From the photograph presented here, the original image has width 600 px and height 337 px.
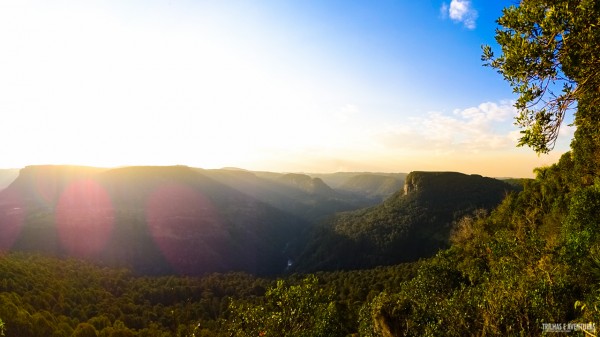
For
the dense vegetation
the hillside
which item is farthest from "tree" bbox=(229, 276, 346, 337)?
the hillside

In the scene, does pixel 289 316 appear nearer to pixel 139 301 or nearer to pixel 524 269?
pixel 524 269

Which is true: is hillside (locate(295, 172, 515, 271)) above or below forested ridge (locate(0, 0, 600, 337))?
below

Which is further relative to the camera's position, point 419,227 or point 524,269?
point 419,227

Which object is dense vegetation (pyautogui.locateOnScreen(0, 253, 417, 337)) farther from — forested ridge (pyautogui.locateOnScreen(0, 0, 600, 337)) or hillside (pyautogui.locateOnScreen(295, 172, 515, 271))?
hillside (pyautogui.locateOnScreen(295, 172, 515, 271))

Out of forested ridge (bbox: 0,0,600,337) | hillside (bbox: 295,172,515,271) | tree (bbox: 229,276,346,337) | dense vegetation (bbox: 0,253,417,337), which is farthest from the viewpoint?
hillside (bbox: 295,172,515,271)

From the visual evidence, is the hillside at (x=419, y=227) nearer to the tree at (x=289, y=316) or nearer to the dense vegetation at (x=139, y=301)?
the dense vegetation at (x=139, y=301)

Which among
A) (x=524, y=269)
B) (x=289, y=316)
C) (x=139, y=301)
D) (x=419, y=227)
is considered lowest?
(x=139, y=301)

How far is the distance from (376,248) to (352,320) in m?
124

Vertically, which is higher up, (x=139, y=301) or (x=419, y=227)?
(x=419, y=227)

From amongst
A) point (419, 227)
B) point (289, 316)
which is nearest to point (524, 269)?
point (289, 316)

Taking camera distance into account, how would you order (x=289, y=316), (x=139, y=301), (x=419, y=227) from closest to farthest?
(x=289, y=316) < (x=139, y=301) < (x=419, y=227)

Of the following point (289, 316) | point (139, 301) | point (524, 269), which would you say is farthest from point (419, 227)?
point (289, 316)

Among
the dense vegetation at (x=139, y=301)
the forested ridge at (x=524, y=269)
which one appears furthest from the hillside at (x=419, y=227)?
the forested ridge at (x=524, y=269)

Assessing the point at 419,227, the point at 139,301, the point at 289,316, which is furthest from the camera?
the point at 419,227
